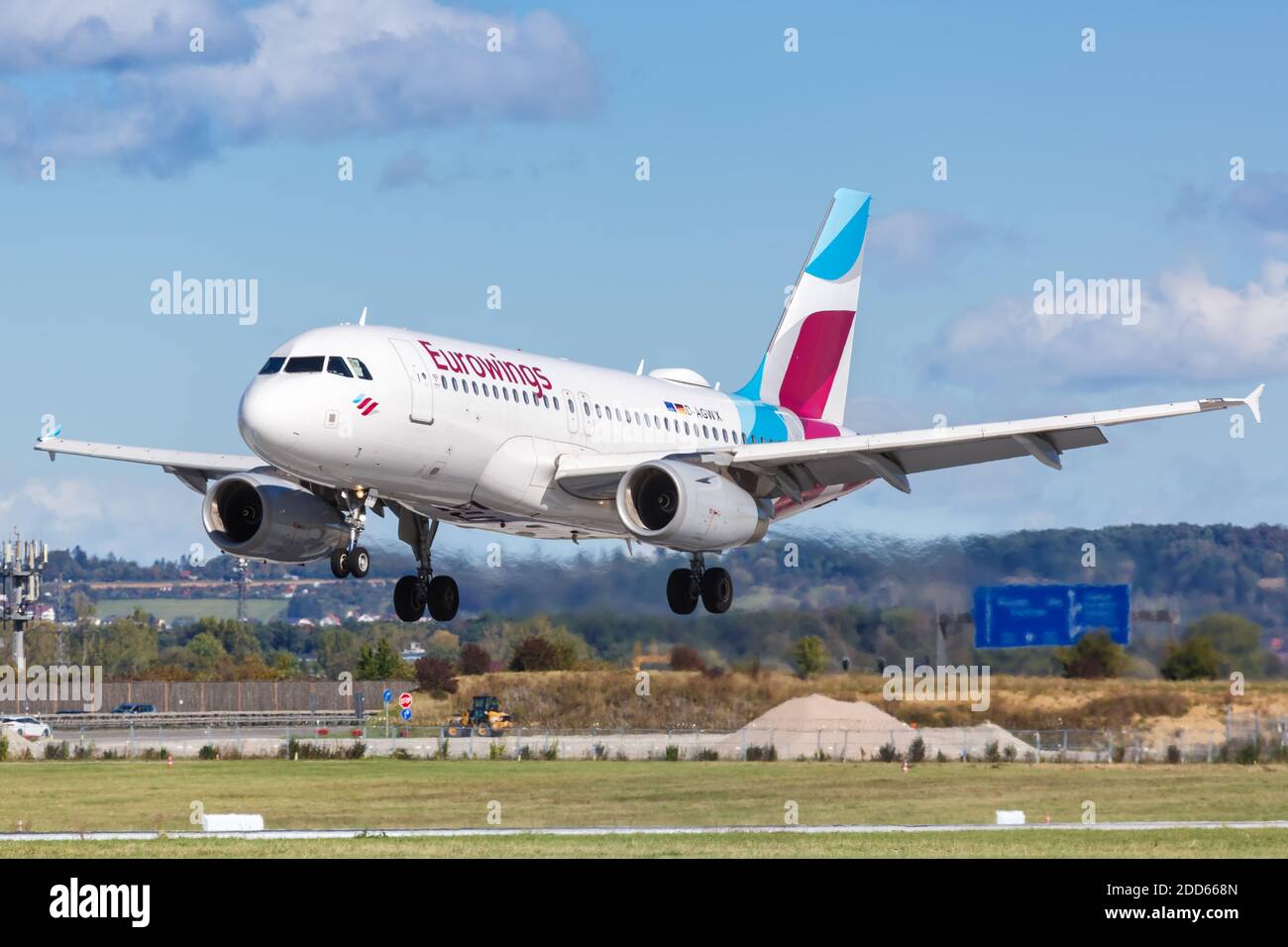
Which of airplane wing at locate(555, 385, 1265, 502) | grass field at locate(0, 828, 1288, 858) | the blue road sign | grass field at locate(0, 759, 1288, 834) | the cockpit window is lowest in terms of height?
grass field at locate(0, 759, 1288, 834)

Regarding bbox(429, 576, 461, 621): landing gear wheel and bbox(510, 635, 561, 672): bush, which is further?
bbox(510, 635, 561, 672): bush

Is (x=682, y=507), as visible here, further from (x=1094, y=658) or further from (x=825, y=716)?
(x=825, y=716)

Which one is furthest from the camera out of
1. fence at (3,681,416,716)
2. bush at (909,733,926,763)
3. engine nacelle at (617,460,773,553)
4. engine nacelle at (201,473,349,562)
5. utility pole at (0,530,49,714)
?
utility pole at (0,530,49,714)

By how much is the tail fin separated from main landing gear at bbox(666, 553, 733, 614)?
809 centimetres

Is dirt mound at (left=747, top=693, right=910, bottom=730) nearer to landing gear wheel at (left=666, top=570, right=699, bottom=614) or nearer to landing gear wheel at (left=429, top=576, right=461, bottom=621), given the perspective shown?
landing gear wheel at (left=666, top=570, right=699, bottom=614)

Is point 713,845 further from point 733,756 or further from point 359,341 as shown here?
point 733,756

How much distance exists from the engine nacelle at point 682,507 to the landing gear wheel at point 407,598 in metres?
5.57

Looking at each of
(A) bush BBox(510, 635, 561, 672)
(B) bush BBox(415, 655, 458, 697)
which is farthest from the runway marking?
(B) bush BBox(415, 655, 458, 697)

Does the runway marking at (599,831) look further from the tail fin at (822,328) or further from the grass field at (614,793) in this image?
the tail fin at (822,328)

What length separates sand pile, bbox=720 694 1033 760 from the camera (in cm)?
6009

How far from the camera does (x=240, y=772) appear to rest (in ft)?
208
